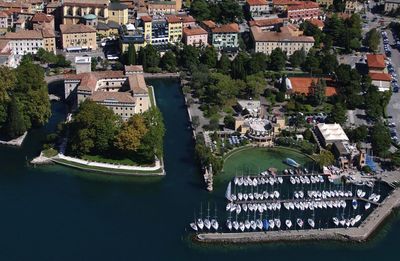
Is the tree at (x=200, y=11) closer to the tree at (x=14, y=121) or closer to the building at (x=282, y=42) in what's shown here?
the building at (x=282, y=42)

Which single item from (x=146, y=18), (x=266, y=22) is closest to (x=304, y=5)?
(x=266, y=22)

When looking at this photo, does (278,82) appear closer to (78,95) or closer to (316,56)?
(316,56)

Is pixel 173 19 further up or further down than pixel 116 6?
further down

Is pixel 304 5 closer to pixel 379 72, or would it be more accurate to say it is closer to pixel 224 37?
pixel 224 37

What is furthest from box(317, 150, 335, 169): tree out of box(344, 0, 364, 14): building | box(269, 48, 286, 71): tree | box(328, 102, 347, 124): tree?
box(344, 0, 364, 14): building

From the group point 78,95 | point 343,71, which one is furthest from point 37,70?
point 343,71

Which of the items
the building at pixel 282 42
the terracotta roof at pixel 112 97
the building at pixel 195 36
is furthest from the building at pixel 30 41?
the building at pixel 282 42
